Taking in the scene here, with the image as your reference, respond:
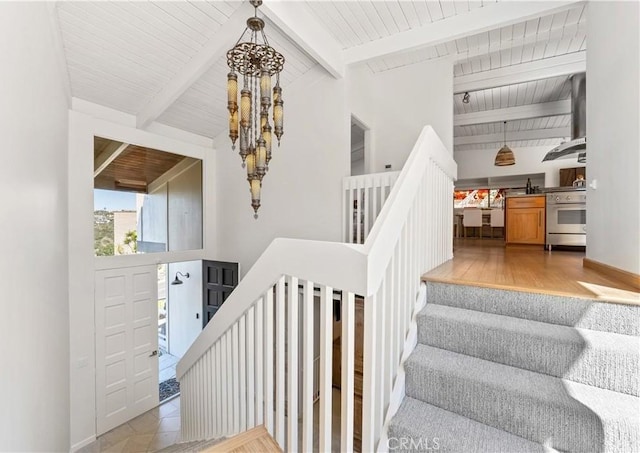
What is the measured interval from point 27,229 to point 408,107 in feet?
14.9

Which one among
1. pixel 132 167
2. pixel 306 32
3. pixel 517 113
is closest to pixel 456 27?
pixel 306 32

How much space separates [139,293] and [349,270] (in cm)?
419

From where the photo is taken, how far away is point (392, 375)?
144cm

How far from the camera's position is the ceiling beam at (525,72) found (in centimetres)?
397

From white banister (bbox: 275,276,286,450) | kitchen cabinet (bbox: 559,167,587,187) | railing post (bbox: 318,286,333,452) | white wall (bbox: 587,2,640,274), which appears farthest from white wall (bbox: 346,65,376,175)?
kitchen cabinet (bbox: 559,167,587,187)

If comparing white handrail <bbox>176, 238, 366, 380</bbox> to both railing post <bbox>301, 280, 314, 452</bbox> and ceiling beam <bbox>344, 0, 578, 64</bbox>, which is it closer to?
railing post <bbox>301, 280, 314, 452</bbox>

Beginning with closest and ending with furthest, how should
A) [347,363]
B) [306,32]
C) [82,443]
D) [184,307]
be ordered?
1. [347,363]
2. [306,32]
3. [82,443]
4. [184,307]

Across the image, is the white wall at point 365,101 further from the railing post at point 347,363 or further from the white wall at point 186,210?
the railing post at point 347,363

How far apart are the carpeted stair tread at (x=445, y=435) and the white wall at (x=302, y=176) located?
8.74 feet

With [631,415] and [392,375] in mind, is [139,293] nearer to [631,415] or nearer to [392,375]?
[392,375]

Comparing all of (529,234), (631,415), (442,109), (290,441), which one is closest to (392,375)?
(290,441)

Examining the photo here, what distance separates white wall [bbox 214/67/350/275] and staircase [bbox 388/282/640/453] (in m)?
2.45

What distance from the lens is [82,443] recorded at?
3.43 meters

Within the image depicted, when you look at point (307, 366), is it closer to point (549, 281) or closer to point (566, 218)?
point (549, 281)
